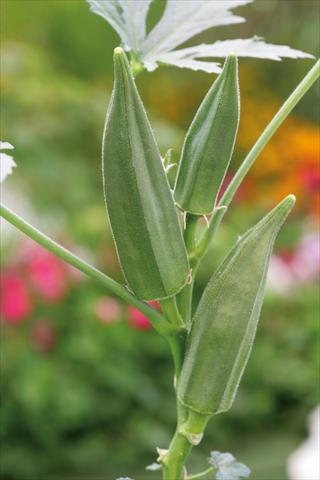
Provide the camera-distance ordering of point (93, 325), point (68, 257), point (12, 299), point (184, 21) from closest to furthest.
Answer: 1. point (68, 257)
2. point (184, 21)
3. point (12, 299)
4. point (93, 325)

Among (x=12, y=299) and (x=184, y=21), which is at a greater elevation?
(x=12, y=299)

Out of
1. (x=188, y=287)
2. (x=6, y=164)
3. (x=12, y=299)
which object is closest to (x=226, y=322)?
(x=188, y=287)

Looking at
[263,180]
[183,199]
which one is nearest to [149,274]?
[183,199]

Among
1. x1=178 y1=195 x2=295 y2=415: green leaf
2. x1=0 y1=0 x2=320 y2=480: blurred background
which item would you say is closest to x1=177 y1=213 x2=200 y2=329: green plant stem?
x1=178 y1=195 x2=295 y2=415: green leaf

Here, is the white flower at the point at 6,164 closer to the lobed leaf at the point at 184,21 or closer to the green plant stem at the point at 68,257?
the green plant stem at the point at 68,257

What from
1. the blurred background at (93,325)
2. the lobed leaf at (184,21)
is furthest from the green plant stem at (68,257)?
the blurred background at (93,325)

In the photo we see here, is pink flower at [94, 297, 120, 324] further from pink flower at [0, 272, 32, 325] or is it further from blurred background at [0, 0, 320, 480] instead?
pink flower at [0, 272, 32, 325]

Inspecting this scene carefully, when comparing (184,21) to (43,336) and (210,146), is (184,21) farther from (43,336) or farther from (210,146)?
(43,336)
